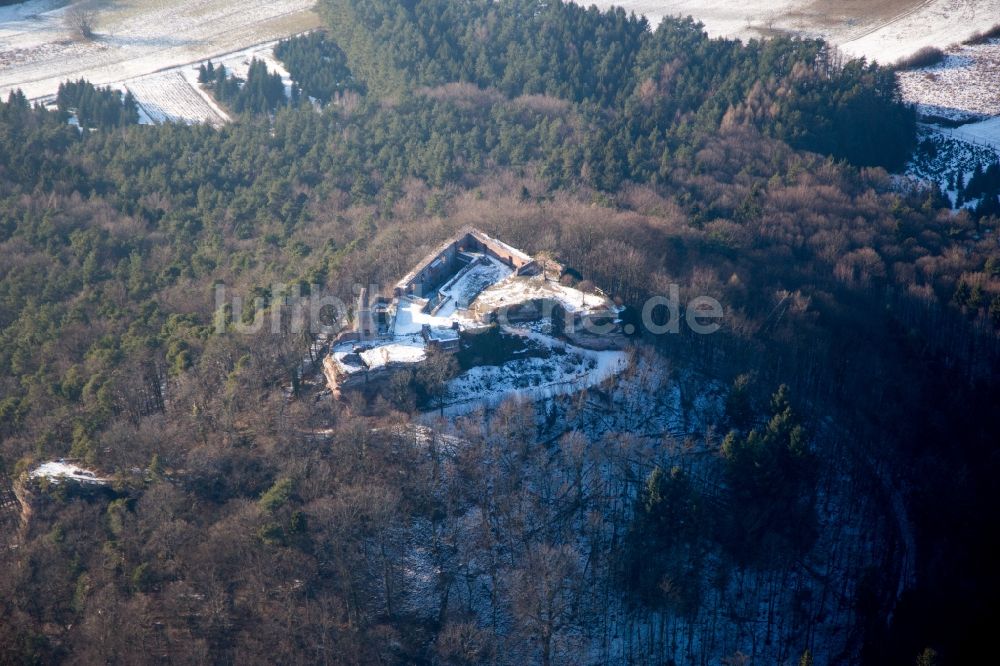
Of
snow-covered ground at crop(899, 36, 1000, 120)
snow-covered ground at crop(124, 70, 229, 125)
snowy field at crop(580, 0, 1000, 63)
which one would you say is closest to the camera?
snow-covered ground at crop(124, 70, 229, 125)

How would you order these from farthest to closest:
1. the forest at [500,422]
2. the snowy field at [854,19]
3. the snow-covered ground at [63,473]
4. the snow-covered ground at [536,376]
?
the snowy field at [854,19] < the snow-covered ground at [536,376] < the snow-covered ground at [63,473] < the forest at [500,422]

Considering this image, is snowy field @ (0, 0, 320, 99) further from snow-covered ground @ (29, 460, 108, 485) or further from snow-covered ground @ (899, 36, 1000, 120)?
snow-covered ground @ (899, 36, 1000, 120)

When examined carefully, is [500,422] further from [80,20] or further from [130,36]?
[80,20]

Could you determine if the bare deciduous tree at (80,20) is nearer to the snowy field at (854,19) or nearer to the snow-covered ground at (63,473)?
the snowy field at (854,19)

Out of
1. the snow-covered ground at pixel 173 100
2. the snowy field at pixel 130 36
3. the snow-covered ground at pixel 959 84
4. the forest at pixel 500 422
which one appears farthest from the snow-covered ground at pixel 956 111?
the snowy field at pixel 130 36

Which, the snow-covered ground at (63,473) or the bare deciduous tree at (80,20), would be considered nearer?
the snow-covered ground at (63,473)

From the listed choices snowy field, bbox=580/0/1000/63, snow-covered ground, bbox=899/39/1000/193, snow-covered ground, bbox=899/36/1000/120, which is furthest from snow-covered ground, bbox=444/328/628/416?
snowy field, bbox=580/0/1000/63

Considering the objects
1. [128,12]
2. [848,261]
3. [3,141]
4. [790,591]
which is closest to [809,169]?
[848,261]
